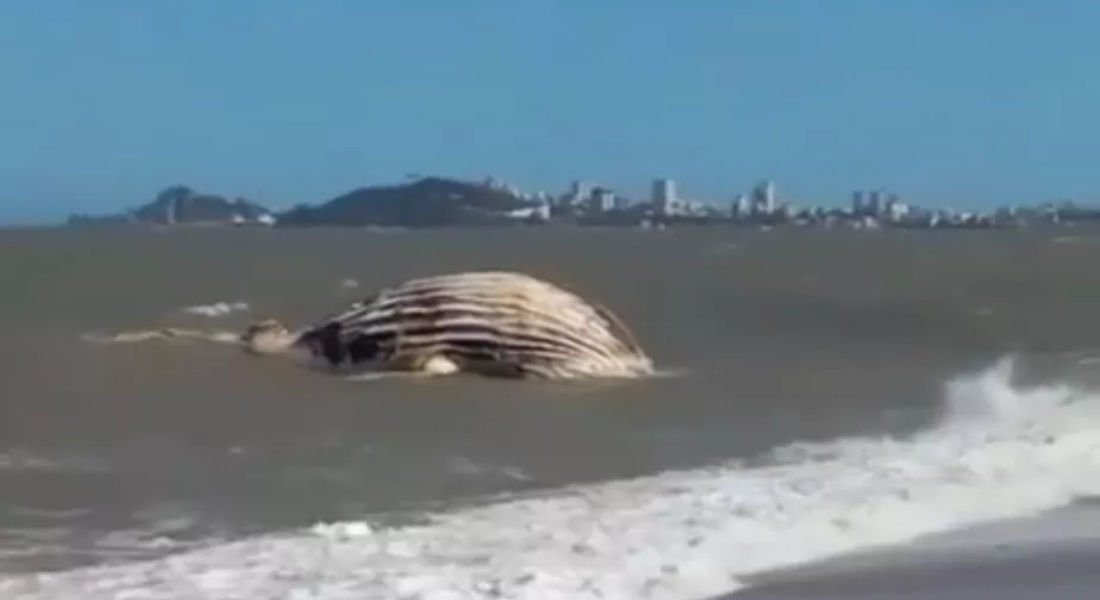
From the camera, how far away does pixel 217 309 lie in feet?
106

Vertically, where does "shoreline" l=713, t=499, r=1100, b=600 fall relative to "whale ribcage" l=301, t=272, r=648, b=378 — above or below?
below

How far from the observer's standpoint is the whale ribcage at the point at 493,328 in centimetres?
1741

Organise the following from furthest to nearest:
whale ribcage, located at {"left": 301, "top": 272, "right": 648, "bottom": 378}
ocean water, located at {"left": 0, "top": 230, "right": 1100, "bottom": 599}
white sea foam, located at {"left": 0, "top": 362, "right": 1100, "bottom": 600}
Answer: whale ribcage, located at {"left": 301, "top": 272, "right": 648, "bottom": 378}
ocean water, located at {"left": 0, "top": 230, "right": 1100, "bottom": 599}
white sea foam, located at {"left": 0, "top": 362, "right": 1100, "bottom": 600}

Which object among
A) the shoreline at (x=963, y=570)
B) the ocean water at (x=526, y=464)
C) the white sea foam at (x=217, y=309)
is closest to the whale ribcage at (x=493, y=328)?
the ocean water at (x=526, y=464)

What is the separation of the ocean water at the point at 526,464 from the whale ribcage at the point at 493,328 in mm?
476

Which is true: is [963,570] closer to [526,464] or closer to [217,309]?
[526,464]

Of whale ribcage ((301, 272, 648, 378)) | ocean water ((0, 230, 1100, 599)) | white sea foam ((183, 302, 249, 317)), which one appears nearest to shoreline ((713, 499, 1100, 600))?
ocean water ((0, 230, 1100, 599))

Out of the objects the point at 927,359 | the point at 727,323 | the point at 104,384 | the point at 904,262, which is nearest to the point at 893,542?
the point at 104,384

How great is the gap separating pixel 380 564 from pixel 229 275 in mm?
40469

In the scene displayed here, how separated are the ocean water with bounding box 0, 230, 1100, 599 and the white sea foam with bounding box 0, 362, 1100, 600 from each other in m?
0.02

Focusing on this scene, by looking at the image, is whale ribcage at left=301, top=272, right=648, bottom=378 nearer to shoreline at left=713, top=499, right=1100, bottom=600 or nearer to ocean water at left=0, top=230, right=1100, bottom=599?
ocean water at left=0, top=230, right=1100, bottom=599

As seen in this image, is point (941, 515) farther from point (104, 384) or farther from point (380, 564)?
point (104, 384)

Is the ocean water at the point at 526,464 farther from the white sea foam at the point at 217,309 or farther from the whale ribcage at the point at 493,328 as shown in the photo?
the white sea foam at the point at 217,309

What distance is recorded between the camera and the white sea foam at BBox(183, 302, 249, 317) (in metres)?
31.1
